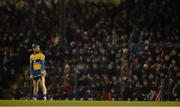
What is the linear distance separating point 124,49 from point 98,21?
3576mm

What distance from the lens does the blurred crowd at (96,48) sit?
1709 cm

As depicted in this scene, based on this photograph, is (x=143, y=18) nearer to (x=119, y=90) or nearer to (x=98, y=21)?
(x=98, y=21)

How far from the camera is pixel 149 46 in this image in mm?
17953

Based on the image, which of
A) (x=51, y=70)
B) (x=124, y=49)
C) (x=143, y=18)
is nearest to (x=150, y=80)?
(x=124, y=49)

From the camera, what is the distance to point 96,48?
1923 cm

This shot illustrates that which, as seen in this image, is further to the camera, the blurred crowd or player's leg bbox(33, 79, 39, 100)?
the blurred crowd

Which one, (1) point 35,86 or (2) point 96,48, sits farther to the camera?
(2) point 96,48

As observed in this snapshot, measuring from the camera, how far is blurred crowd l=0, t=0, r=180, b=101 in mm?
17094

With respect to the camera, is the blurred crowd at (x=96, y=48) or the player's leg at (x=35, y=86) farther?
the blurred crowd at (x=96, y=48)

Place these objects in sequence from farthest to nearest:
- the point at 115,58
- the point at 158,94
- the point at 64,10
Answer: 1. the point at 64,10
2. the point at 115,58
3. the point at 158,94

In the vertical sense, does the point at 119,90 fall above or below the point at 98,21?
below

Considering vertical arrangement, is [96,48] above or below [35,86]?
above

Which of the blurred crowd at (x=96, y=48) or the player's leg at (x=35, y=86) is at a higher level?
the blurred crowd at (x=96, y=48)

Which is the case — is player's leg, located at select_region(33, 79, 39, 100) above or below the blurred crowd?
below
